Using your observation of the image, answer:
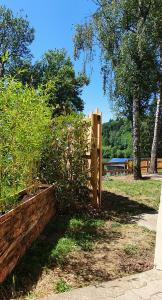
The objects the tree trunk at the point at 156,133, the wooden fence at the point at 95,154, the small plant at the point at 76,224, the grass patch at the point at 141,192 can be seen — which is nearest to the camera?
the small plant at the point at 76,224

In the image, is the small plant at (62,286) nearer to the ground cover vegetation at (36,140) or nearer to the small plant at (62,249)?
the small plant at (62,249)

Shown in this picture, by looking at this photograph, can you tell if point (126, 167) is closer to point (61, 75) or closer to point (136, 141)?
point (136, 141)

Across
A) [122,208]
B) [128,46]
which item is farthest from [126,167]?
[122,208]

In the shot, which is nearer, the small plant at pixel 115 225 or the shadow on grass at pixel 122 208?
the small plant at pixel 115 225

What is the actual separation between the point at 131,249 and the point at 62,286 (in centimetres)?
173

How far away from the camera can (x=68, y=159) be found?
818cm

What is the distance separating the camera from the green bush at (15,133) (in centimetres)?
496

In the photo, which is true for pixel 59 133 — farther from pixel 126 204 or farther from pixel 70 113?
pixel 126 204

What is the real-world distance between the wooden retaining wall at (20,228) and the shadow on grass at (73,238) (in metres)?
0.12

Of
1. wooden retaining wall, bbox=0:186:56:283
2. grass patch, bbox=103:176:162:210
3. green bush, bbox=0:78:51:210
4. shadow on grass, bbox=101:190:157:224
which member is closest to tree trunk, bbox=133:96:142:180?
grass patch, bbox=103:176:162:210

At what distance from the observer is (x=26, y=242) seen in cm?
527

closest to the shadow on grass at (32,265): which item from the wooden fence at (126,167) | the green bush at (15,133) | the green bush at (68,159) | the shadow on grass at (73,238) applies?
the shadow on grass at (73,238)

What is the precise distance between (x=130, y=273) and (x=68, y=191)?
3.42 metres

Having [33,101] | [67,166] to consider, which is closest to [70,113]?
[67,166]
